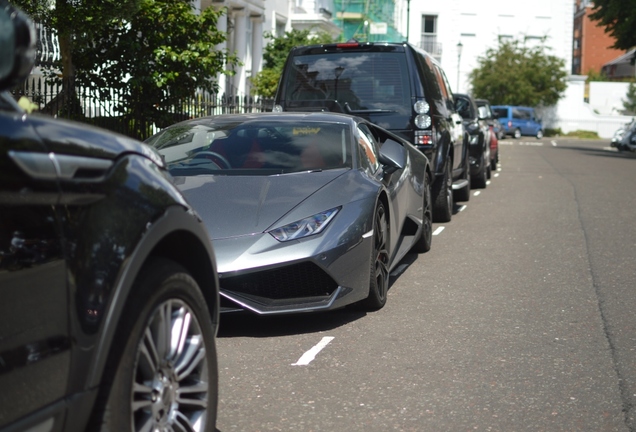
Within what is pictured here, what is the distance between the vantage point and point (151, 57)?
15586 mm

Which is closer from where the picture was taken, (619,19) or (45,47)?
(45,47)

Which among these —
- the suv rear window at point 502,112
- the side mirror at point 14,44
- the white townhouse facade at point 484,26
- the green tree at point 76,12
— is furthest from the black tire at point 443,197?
the white townhouse facade at point 484,26

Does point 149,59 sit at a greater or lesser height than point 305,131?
greater

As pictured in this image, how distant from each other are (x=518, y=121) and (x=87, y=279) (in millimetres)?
66356

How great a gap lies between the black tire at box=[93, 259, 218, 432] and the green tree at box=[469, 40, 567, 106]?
7262cm

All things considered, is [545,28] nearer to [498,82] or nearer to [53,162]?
[498,82]

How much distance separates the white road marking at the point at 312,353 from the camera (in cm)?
596

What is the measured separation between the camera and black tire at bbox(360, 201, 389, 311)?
23.6ft

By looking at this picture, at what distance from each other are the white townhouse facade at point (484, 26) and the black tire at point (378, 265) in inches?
2800

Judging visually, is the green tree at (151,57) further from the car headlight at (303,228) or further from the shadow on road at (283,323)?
the car headlight at (303,228)

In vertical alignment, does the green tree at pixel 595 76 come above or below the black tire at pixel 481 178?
above

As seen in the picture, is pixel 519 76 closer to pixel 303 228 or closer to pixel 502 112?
pixel 502 112

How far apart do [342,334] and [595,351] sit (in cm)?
159

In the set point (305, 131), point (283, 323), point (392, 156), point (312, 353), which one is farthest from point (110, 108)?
point (312, 353)
